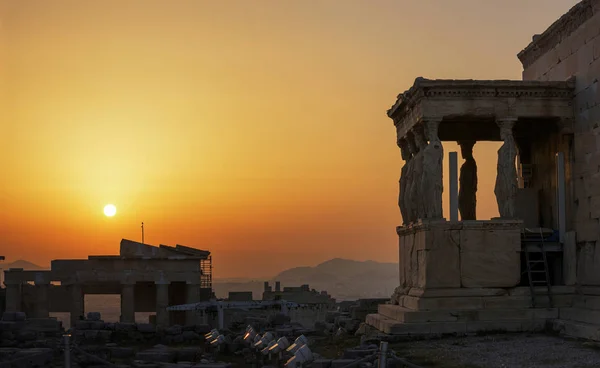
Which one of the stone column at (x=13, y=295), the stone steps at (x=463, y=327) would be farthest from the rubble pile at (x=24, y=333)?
the stone column at (x=13, y=295)

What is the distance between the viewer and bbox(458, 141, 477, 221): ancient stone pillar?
2222 cm

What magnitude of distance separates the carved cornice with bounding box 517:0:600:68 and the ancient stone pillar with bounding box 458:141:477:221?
2526 mm

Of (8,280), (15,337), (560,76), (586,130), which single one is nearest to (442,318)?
(586,130)

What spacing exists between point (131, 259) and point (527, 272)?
79.0 ft

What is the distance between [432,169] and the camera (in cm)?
1886

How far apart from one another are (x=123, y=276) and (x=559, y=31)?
80.8 ft

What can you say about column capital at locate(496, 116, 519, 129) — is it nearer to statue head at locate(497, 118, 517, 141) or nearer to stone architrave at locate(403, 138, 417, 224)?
statue head at locate(497, 118, 517, 141)

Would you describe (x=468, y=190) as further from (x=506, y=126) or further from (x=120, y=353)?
(x=120, y=353)

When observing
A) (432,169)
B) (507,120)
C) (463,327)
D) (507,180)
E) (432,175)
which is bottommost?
(463,327)

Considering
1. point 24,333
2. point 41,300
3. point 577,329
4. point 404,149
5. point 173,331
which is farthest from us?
point 41,300

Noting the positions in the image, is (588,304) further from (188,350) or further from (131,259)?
(131,259)

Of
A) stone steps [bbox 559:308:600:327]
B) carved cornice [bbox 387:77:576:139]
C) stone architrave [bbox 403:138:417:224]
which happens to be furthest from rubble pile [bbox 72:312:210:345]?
stone steps [bbox 559:308:600:327]

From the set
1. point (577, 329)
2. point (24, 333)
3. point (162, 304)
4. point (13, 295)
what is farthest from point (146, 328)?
point (13, 295)

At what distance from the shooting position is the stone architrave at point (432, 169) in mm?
18797
